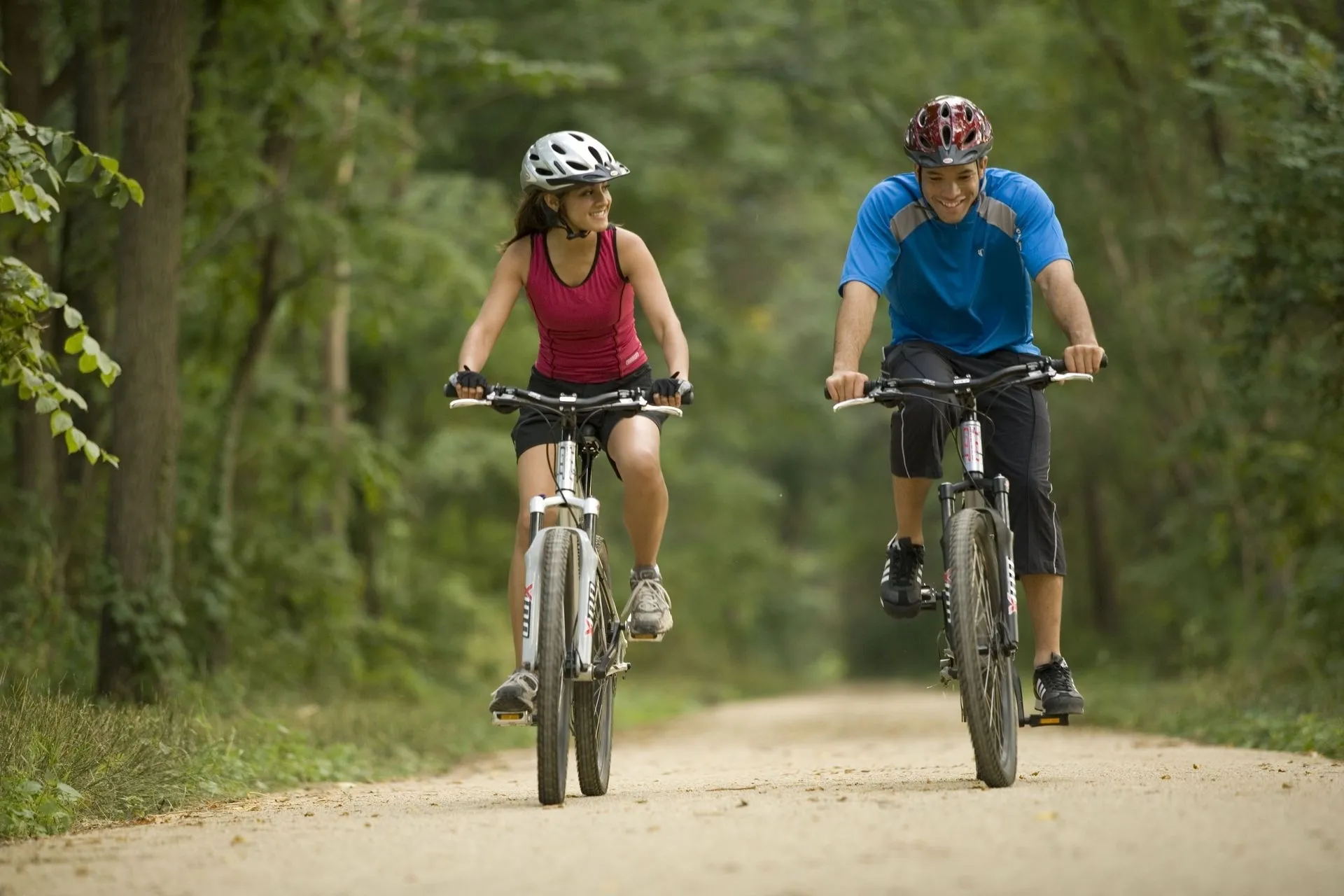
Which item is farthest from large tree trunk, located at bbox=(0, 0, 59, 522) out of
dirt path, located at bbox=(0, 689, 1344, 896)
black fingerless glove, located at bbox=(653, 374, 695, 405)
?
black fingerless glove, located at bbox=(653, 374, 695, 405)

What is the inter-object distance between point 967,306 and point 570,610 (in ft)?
6.74

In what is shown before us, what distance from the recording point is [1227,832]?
501cm

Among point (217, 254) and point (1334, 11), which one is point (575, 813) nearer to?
point (217, 254)

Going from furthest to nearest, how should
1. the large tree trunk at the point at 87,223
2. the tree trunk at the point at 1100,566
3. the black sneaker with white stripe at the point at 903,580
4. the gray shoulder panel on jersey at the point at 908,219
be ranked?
the tree trunk at the point at 1100,566, the large tree trunk at the point at 87,223, the black sneaker with white stripe at the point at 903,580, the gray shoulder panel on jersey at the point at 908,219

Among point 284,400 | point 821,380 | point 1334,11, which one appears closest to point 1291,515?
point 1334,11

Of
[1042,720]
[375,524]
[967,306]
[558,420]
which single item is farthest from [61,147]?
[375,524]

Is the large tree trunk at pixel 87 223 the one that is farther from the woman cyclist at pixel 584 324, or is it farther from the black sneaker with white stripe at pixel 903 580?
the black sneaker with white stripe at pixel 903 580

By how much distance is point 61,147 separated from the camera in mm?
7691

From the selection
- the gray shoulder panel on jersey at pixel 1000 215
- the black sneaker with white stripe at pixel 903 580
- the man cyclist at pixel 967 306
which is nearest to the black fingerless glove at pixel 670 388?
the man cyclist at pixel 967 306

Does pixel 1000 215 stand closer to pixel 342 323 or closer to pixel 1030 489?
pixel 1030 489

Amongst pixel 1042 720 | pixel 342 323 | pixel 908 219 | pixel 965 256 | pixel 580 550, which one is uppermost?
pixel 342 323

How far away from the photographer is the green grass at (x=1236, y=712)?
31.4ft

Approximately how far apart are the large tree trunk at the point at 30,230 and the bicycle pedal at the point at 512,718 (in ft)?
20.7

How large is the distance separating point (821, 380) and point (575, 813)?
24.1 meters
